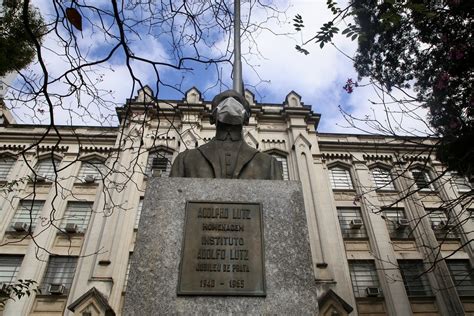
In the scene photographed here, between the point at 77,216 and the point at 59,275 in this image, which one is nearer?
the point at 59,275

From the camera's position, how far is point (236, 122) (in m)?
4.60

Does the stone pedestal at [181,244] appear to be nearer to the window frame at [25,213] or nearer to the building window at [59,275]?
the building window at [59,275]

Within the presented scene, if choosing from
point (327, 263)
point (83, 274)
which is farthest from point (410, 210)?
point (83, 274)

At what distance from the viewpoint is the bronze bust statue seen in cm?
420

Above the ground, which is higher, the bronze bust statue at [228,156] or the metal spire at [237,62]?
the metal spire at [237,62]

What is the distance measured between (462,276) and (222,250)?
16.9 metres

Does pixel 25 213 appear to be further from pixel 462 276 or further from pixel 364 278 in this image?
pixel 462 276

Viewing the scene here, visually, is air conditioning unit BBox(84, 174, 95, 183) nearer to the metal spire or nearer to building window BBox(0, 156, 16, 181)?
building window BBox(0, 156, 16, 181)

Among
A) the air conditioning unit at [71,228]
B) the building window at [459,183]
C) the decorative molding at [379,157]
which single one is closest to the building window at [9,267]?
the air conditioning unit at [71,228]

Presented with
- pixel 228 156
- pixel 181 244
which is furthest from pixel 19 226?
pixel 181 244

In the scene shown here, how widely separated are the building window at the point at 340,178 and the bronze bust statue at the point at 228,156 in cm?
1563

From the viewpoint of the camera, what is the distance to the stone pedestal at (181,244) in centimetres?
291

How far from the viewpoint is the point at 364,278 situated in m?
15.6

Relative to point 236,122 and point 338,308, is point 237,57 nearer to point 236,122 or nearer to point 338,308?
point 236,122
